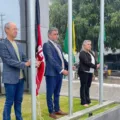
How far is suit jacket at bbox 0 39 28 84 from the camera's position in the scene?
13.8 ft

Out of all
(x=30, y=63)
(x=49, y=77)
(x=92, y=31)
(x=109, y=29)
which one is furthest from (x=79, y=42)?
(x=30, y=63)

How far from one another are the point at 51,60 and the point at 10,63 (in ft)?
3.85

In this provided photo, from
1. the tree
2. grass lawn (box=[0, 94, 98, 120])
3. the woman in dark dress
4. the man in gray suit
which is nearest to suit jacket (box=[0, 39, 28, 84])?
the man in gray suit

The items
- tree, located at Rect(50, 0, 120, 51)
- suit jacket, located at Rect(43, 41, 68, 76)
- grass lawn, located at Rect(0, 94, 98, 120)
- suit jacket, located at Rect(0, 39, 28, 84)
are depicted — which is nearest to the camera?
suit jacket, located at Rect(0, 39, 28, 84)

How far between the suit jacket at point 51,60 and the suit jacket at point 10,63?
1.00 m

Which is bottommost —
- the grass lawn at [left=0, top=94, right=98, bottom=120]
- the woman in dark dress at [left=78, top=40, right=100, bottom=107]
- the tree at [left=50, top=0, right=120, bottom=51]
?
the grass lawn at [left=0, top=94, right=98, bottom=120]

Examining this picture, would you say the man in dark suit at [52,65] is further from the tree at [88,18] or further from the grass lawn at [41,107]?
the tree at [88,18]

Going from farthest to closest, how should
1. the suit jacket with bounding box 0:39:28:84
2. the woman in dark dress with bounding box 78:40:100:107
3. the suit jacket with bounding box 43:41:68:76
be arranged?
the woman in dark dress with bounding box 78:40:100:107 < the suit jacket with bounding box 43:41:68:76 < the suit jacket with bounding box 0:39:28:84

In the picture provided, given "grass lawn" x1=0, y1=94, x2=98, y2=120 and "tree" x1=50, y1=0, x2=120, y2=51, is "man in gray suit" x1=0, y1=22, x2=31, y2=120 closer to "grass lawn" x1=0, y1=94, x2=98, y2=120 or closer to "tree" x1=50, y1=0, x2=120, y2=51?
"grass lawn" x1=0, y1=94, x2=98, y2=120

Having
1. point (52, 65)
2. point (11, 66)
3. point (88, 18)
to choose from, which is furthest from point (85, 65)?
point (88, 18)

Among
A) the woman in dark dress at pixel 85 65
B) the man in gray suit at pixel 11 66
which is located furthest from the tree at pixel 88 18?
the man in gray suit at pixel 11 66

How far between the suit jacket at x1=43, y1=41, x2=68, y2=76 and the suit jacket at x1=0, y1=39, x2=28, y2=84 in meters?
1.00

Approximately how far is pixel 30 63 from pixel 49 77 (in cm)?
115

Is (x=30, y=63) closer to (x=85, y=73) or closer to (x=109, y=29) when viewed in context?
(x=85, y=73)
